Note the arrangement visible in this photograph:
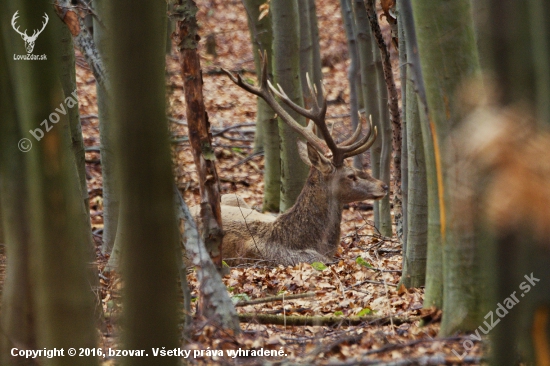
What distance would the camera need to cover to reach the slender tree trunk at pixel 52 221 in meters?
3.16

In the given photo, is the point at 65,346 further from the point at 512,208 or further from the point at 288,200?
the point at 288,200

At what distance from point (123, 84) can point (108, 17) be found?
27 cm

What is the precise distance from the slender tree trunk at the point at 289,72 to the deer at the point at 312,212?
58 centimetres

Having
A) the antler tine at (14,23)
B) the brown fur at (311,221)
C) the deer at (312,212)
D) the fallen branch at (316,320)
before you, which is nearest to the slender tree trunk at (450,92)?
the fallen branch at (316,320)

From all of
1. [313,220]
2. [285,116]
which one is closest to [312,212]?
[313,220]

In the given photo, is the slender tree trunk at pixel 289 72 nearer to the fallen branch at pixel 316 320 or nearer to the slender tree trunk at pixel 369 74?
the slender tree trunk at pixel 369 74

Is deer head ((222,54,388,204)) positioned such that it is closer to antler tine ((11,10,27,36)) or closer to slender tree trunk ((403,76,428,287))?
slender tree trunk ((403,76,428,287))

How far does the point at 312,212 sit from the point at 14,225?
532 centimetres

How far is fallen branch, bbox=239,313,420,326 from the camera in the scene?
498 centimetres

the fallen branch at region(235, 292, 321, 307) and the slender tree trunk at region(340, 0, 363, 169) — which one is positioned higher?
the slender tree trunk at region(340, 0, 363, 169)

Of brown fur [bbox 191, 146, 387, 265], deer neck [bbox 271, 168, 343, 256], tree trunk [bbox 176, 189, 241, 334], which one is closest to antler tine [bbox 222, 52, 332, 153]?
brown fur [bbox 191, 146, 387, 265]

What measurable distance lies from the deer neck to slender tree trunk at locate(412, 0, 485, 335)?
497 cm

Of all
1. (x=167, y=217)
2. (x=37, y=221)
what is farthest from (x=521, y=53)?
(x=37, y=221)

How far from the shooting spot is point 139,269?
99.1 inches
